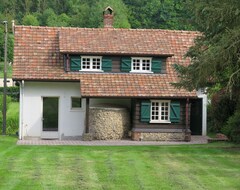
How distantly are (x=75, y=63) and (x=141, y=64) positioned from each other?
3658 mm

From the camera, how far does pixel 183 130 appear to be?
28.8m

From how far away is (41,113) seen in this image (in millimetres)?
29453

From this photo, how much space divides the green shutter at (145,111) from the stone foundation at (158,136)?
0.77m

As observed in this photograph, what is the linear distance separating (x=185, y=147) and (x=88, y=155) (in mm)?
5413

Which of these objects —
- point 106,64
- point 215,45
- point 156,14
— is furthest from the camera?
point 156,14

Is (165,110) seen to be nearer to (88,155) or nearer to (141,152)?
(141,152)

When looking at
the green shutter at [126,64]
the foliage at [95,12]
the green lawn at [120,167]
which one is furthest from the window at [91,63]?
the foliage at [95,12]

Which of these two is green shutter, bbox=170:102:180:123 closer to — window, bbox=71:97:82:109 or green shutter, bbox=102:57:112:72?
green shutter, bbox=102:57:112:72

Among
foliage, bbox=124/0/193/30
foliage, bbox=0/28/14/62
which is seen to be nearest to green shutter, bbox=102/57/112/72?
foliage, bbox=0/28/14/62

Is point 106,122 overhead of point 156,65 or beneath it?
beneath

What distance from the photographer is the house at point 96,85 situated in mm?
28609

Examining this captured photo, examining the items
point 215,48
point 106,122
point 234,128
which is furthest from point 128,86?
point 215,48

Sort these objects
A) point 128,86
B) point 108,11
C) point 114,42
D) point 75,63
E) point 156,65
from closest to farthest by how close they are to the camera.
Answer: point 128,86 → point 75,63 → point 156,65 → point 114,42 → point 108,11

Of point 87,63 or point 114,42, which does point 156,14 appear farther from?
point 87,63
